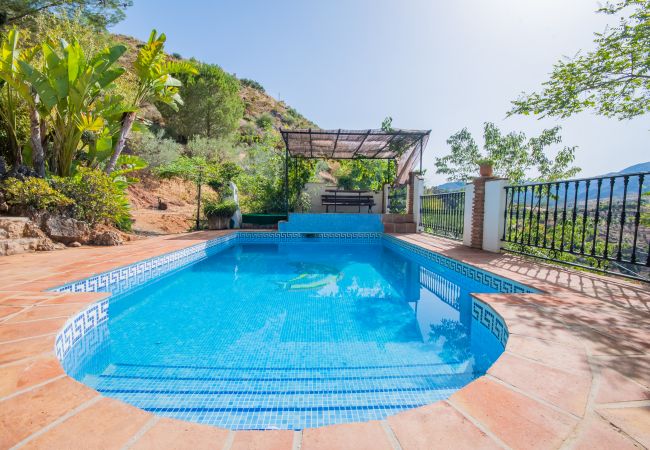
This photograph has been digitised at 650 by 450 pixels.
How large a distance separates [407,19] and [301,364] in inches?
408

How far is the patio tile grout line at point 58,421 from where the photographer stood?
44.3 inches

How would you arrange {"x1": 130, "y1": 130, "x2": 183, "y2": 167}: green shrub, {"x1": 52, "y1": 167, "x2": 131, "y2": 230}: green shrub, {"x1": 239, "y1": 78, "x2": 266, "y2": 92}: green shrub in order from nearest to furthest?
1. {"x1": 52, "y1": 167, "x2": 131, "y2": 230}: green shrub
2. {"x1": 130, "y1": 130, "x2": 183, "y2": 167}: green shrub
3. {"x1": 239, "y1": 78, "x2": 266, "y2": 92}: green shrub

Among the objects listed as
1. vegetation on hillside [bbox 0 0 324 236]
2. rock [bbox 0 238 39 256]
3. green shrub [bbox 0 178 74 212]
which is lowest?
rock [bbox 0 238 39 256]

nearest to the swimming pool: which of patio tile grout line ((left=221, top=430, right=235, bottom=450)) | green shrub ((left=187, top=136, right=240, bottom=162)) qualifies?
patio tile grout line ((left=221, top=430, right=235, bottom=450))

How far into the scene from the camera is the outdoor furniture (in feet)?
39.2

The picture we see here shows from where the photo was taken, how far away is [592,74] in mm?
5477

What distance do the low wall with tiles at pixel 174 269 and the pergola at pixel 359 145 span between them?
10.1ft

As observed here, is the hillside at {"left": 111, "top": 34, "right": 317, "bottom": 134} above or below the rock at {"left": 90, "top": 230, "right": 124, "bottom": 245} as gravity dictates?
A: above

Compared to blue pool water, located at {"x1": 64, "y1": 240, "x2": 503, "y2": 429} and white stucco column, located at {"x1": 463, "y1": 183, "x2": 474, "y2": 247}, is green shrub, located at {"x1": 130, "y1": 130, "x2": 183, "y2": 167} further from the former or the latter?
white stucco column, located at {"x1": 463, "y1": 183, "x2": 474, "y2": 247}

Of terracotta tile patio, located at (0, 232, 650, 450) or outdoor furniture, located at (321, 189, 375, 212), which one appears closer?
terracotta tile patio, located at (0, 232, 650, 450)

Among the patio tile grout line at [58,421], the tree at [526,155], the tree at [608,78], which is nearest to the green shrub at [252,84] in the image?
the tree at [526,155]

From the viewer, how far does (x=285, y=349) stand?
262 centimetres

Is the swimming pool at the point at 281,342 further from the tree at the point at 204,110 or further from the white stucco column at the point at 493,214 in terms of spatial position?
the tree at the point at 204,110

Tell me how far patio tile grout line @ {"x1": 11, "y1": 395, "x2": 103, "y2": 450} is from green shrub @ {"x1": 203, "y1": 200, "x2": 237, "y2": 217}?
916 centimetres
